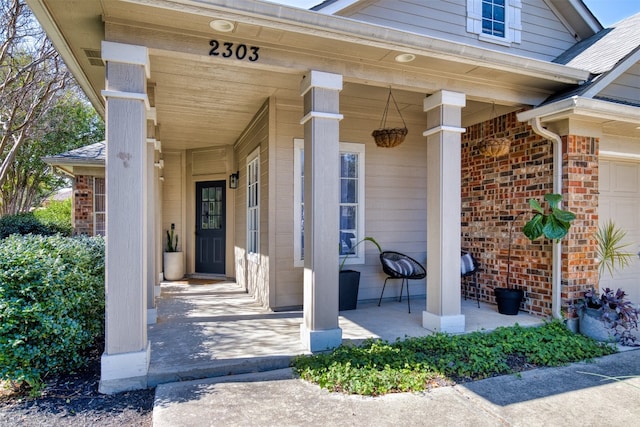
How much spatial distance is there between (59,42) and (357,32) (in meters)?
2.46

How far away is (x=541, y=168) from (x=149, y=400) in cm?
459

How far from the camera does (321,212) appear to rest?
3.57 metres

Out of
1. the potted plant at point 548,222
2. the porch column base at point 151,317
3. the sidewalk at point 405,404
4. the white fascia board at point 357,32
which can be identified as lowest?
the sidewalk at point 405,404

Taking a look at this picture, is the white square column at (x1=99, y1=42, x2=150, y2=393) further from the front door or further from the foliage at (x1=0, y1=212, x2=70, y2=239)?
the foliage at (x1=0, y1=212, x2=70, y2=239)

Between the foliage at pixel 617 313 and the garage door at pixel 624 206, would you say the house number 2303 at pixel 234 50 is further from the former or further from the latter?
the garage door at pixel 624 206

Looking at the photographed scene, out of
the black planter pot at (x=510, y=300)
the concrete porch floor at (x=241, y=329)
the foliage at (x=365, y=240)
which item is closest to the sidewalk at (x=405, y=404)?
the concrete porch floor at (x=241, y=329)

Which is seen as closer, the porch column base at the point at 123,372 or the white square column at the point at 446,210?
the porch column base at the point at 123,372

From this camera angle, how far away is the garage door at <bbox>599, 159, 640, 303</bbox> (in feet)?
16.8

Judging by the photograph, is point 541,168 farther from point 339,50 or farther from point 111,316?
point 111,316

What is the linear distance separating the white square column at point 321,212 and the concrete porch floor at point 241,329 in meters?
0.29

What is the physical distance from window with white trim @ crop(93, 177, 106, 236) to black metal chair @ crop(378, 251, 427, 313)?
6.00 m

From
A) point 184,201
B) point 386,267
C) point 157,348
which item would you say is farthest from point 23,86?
point 386,267

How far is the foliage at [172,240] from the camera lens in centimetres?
823

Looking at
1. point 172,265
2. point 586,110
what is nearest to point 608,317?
point 586,110
